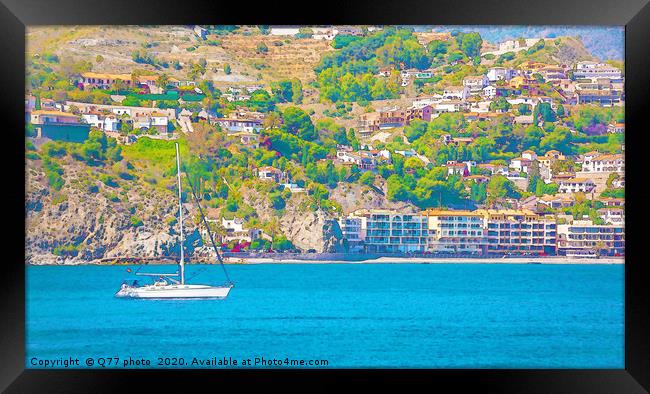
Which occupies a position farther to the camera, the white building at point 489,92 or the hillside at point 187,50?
the white building at point 489,92

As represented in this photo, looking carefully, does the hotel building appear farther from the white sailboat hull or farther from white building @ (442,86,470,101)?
the white sailboat hull

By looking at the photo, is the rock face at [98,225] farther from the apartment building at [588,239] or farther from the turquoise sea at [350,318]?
the apartment building at [588,239]

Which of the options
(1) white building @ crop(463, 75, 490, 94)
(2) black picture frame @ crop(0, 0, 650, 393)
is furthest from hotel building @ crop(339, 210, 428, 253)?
(2) black picture frame @ crop(0, 0, 650, 393)

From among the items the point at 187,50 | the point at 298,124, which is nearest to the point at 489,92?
the point at 298,124
